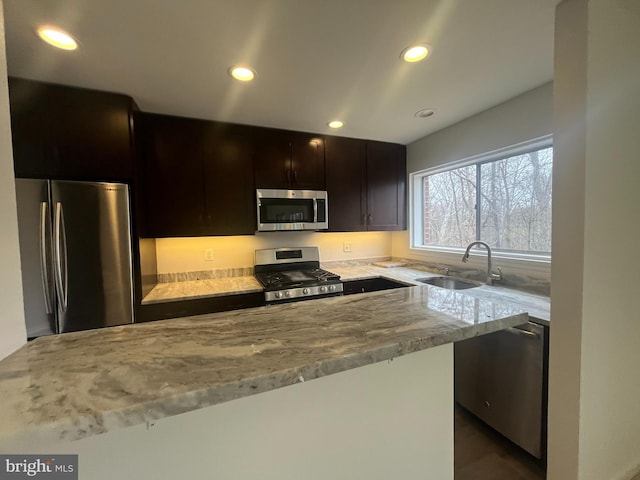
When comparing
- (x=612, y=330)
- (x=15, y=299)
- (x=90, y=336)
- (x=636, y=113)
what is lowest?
(x=612, y=330)

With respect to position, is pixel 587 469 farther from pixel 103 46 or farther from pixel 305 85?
pixel 103 46

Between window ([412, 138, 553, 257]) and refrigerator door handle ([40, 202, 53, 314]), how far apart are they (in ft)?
10.7

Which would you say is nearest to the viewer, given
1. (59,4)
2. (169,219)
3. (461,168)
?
(59,4)

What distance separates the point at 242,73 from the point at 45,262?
5.60ft

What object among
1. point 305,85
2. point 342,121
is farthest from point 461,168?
point 305,85

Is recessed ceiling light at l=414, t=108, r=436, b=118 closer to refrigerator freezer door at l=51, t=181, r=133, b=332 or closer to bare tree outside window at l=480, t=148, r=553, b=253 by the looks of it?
bare tree outside window at l=480, t=148, r=553, b=253

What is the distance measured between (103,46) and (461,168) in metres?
2.90

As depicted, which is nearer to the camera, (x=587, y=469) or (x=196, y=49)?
(x=587, y=469)

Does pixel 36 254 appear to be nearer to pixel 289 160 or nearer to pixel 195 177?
pixel 195 177

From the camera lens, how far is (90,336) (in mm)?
763

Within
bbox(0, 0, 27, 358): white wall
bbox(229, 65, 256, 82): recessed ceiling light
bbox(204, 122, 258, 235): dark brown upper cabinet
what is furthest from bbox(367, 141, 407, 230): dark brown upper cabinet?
bbox(0, 0, 27, 358): white wall

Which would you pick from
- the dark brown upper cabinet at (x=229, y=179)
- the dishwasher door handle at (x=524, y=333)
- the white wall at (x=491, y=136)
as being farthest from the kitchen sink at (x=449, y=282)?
the dark brown upper cabinet at (x=229, y=179)

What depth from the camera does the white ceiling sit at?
1197 millimetres

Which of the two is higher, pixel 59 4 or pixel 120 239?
pixel 59 4
